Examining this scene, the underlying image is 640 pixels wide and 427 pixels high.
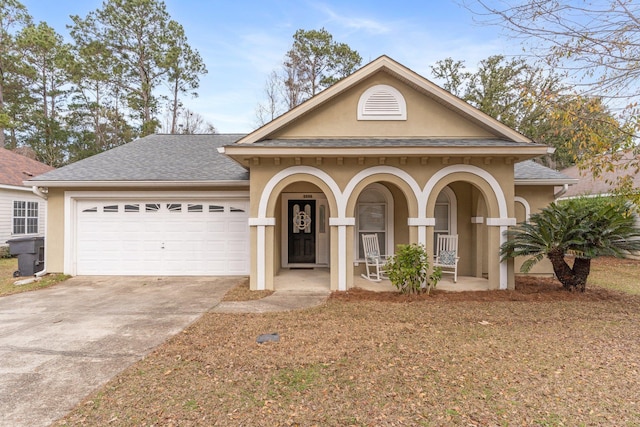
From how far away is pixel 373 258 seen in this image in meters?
7.82

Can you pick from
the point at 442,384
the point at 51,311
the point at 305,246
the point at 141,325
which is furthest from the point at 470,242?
the point at 51,311

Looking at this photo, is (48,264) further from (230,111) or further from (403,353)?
(230,111)

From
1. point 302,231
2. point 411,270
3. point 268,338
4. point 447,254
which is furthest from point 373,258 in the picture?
point 268,338

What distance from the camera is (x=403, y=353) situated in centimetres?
400

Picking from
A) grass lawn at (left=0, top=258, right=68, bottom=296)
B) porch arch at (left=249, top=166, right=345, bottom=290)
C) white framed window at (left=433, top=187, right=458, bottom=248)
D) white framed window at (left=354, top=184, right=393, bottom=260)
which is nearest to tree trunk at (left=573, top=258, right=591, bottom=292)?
white framed window at (left=433, top=187, right=458, bottom=248)

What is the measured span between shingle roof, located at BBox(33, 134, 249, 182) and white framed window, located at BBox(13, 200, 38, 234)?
6.10 meters

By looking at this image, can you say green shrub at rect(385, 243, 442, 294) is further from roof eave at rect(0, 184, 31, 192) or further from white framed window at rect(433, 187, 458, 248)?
roof eave at rect(0, 184, 31, 192)

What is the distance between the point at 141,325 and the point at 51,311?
2276 millimetres

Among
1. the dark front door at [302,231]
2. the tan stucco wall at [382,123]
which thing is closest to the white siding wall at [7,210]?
the dark front door at [302,231]

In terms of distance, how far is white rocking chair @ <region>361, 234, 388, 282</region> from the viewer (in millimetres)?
7844

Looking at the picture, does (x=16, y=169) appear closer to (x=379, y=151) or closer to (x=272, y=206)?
(x=272, y=206)

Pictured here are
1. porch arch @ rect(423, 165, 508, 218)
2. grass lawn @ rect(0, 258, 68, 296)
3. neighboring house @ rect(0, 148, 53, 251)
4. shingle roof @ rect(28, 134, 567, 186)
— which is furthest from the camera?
neighboring house @ rect(0, 148, 53, 251)

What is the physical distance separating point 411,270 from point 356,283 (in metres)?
1.64

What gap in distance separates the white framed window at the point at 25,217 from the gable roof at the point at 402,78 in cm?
1254
